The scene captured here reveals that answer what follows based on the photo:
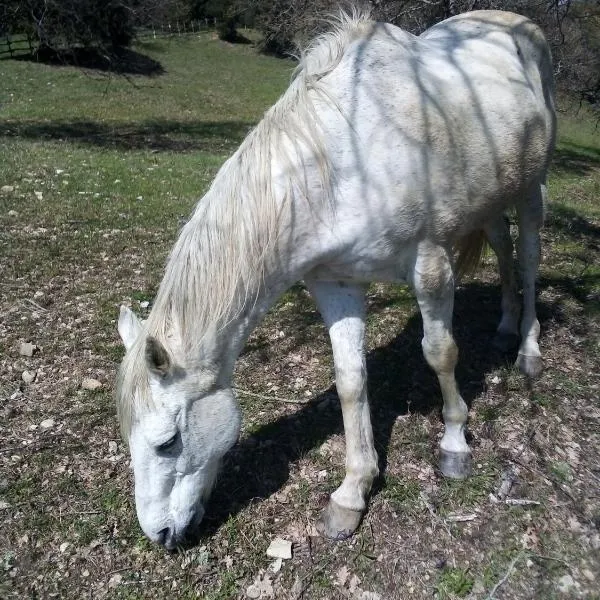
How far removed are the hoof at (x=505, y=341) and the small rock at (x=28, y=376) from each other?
3.36m

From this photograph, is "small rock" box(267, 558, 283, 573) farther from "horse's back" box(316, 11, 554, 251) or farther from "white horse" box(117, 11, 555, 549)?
"horse's back" box(316, 11, 554, 251)

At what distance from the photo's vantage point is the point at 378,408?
3729mm

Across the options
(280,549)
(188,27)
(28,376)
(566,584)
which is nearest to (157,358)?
(280,549)

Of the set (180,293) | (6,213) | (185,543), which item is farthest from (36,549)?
(6,213)

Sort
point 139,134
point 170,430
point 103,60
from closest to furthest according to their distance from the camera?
1. point 170,430
2. point 139,134
3. point 103,60

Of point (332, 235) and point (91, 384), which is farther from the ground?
point (332, 235)

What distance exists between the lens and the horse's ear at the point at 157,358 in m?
2.19

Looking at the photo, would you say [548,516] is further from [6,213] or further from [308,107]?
[6,213]

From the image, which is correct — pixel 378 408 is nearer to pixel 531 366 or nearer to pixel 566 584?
pixel 531 366

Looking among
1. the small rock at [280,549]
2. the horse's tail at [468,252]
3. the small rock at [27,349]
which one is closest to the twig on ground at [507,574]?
the small rock at [280,549]

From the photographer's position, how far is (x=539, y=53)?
388 cm

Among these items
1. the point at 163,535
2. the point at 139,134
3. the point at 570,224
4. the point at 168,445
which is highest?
the point at 168,445

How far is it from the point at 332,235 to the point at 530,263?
6.95ft

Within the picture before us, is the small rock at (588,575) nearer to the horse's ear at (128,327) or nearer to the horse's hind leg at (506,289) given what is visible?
the horse's hind leg at (506,289)
